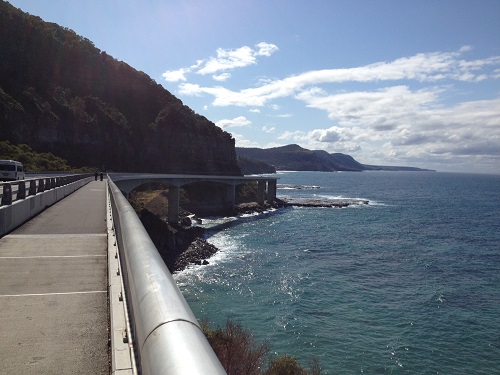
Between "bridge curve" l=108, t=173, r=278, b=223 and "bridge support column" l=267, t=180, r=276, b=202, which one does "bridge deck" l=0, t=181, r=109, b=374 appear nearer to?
"bridge curve" l=108, t=173, r=278, b=223

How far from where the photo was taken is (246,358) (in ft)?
60.5

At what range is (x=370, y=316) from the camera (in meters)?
25.0

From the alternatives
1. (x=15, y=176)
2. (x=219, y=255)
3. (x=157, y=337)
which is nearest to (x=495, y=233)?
(x=219, y=255)

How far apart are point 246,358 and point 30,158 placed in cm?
5453

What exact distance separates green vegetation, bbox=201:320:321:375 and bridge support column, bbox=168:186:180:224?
41563mm

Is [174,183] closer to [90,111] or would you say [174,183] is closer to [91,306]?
[90,111]

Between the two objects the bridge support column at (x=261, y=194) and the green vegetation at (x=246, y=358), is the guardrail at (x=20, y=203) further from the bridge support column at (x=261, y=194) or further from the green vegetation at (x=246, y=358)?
the bridge support column at (x=261, y=194)

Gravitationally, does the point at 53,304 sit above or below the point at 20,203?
below

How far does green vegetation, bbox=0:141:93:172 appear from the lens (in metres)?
58.1

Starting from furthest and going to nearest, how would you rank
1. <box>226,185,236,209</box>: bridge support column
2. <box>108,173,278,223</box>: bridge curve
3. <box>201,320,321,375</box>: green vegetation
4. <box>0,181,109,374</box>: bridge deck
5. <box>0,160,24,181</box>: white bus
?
<box>226,185,236,209</box>: bridge support column → <box>108,173,278,223</box>: bridge curve → <box>0,160,24,181</box>: white bus → <box>201,320,321,375</box>: green vegetation → <box>0,181,109,374</box>: bridge deck

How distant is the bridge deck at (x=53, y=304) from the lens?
13.1 feet

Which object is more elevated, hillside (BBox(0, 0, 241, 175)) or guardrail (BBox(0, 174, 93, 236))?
hillside (BBox(0, 0, 241, 175))

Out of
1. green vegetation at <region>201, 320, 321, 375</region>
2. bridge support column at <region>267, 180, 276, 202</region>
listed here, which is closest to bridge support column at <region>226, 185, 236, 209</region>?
bridge support column at <region>267, 180, 276, 202</region>

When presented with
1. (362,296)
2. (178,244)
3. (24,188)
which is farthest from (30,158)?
(24,188)
